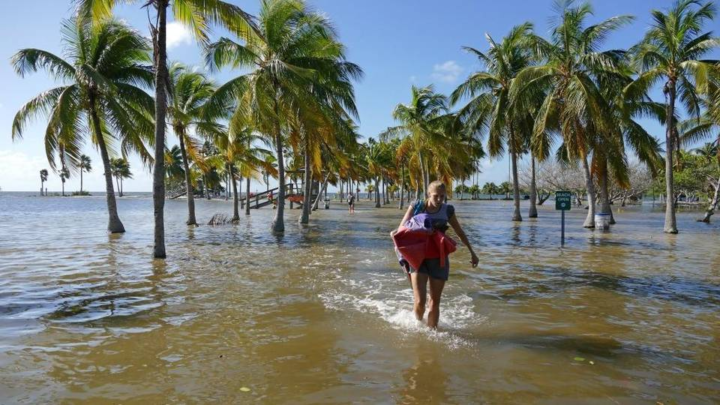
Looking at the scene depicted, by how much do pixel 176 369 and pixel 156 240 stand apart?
814cm

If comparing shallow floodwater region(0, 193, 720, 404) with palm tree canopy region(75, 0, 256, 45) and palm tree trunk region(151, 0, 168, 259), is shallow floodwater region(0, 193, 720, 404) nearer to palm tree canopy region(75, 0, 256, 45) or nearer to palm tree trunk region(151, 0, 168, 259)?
palm tree trunk region(151, 0, 168, 259)

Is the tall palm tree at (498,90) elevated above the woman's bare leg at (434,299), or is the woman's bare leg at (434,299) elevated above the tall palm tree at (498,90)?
the tall palm tree at (498,90)

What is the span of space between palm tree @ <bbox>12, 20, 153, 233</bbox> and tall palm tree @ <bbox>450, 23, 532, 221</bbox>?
18194mm

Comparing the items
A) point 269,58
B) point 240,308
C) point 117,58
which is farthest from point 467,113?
point 240,308

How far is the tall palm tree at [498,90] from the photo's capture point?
26234 mm

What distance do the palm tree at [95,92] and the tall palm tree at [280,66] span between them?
9.22 ft

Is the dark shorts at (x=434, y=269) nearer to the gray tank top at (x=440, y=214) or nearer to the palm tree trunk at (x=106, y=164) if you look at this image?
the gray tank top at (x=440, y=214)

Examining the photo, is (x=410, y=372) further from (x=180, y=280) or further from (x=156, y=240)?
(x=156, y=240)

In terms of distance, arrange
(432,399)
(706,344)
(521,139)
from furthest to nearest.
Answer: (521,139) < (706,344) < (432,399)

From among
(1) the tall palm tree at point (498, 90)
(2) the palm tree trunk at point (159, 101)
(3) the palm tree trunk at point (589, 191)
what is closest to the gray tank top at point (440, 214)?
(2) the palm tree trunk at point (159, 101)

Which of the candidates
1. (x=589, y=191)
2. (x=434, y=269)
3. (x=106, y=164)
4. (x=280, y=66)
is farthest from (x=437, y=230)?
(x=589, y=191)

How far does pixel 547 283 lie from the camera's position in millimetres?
8891

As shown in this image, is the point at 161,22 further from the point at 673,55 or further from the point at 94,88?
the point at 673,55

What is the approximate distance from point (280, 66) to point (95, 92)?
7.07 metres
